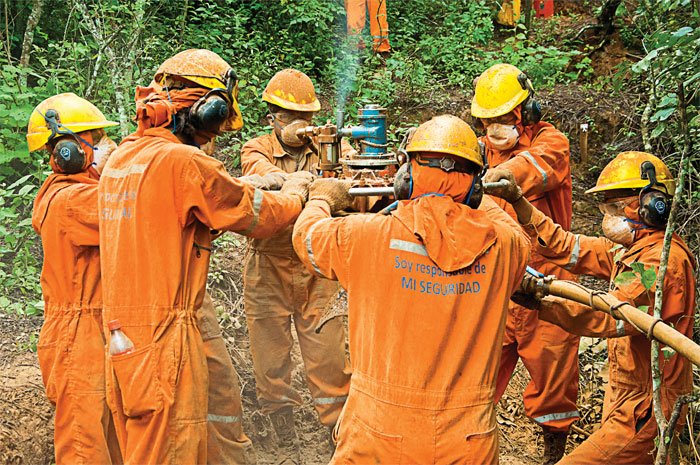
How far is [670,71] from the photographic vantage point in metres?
4.27

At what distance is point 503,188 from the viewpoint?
417 cm

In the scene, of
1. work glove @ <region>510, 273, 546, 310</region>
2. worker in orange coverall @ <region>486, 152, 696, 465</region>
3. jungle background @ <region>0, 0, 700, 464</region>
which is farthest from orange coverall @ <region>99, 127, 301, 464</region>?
jungle background @ <region>0, 0, 700, 464</region>

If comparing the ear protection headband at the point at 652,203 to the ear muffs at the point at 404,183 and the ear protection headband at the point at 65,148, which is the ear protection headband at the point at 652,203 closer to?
the ear muffs at the point at 404,183

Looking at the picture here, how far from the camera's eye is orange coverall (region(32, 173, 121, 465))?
421cm

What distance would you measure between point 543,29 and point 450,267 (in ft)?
31.8

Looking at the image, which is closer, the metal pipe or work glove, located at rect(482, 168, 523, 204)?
the metal pipe

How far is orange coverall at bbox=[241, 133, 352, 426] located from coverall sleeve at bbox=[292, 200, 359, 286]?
1.76 m

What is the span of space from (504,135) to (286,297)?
190 centimetres

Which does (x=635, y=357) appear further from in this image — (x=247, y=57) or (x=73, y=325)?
(x=247, y=57)

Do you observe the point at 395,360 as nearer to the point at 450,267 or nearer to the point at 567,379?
the point at 450,267

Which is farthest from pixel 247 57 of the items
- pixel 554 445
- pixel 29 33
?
pixel 554 445

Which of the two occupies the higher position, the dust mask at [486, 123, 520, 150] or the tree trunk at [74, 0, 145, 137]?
the tree trunk at [74, 0, 145, 137]

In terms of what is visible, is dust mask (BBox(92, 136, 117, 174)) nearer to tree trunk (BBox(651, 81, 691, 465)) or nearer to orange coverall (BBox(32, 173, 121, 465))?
orange coverall (BBox(32, 173, 121, 465))

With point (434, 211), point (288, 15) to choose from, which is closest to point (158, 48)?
point (288, 15)
